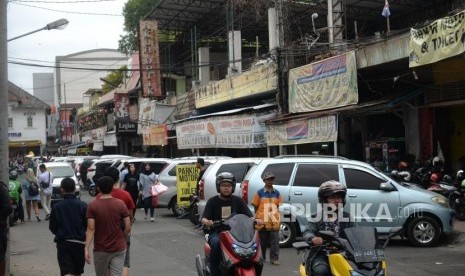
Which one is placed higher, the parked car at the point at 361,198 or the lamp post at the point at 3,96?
the lamp post at the point at 3,96

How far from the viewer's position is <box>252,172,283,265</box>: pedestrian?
9797 mm

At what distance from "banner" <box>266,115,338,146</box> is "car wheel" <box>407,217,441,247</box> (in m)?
5.29

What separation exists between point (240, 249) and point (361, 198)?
236 inches

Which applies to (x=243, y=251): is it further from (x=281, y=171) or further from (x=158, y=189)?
(x=158, y=189)

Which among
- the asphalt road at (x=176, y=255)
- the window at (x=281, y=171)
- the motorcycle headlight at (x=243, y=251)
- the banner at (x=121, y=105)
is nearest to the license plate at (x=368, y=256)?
the motorcycle headlight at (x=243, y=251)

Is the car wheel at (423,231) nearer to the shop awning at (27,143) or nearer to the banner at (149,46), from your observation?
the banner at (149,46)

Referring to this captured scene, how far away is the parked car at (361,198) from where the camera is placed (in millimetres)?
11312

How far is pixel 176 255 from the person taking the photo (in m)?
11.1

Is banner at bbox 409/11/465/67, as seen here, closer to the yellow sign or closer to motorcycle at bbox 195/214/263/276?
the yellow sign

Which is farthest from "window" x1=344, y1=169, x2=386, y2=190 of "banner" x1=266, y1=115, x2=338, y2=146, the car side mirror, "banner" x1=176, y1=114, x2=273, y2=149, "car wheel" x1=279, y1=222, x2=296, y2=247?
"banner" x1=176, y1=114, x2=273, y2=149

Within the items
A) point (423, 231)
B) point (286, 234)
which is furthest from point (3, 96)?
point (423, 231)

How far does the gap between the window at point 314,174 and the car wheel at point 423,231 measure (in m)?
Result: 1.76

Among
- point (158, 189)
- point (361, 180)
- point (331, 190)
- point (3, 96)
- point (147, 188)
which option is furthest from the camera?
point (158, 189)

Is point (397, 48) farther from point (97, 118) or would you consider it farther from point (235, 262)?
point (97, 118)
